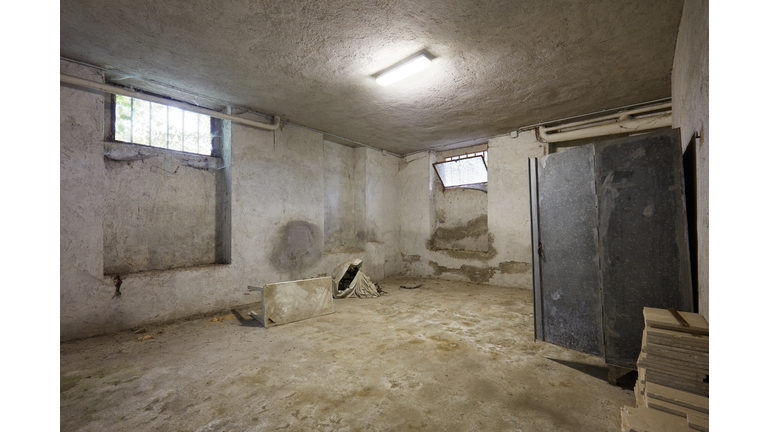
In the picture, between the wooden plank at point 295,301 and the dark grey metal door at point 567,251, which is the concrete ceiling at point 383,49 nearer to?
the dark grey metal door at point 567,251

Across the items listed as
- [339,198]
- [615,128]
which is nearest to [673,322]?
[615,128]

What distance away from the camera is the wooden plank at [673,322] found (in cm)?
138

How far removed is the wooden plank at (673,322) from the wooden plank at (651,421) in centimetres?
44

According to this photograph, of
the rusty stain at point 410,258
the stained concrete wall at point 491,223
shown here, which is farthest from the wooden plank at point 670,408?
the rusty stain at point 410,258

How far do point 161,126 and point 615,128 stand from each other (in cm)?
692

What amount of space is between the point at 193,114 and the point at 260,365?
3.83 m

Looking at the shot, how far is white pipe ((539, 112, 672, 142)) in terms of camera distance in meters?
4.30

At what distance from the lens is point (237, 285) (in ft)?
14.3

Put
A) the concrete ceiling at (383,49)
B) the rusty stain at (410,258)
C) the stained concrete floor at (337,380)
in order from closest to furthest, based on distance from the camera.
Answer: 1. the stained concrete floor at (337,380)
2. the concrete ceiling at (383,49)
3. the rusty stain at (410,258)

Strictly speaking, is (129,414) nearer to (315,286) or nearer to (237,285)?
(315,286)

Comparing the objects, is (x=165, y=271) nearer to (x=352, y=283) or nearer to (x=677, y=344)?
(x=352, y=283)

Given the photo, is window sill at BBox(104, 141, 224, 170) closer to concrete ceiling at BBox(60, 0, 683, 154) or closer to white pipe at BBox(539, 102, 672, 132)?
concrete ceiling at BBox(60, 0, 683, 154)

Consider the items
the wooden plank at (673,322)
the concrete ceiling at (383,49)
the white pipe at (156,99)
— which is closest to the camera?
the wooden plank at (673,322)

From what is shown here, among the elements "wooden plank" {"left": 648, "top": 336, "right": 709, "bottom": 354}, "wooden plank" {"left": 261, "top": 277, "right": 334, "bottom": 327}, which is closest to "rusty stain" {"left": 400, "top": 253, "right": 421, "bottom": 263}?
"wooden plank" {"left": 261, "top": 277, "right": 334, "bottom": 327}
